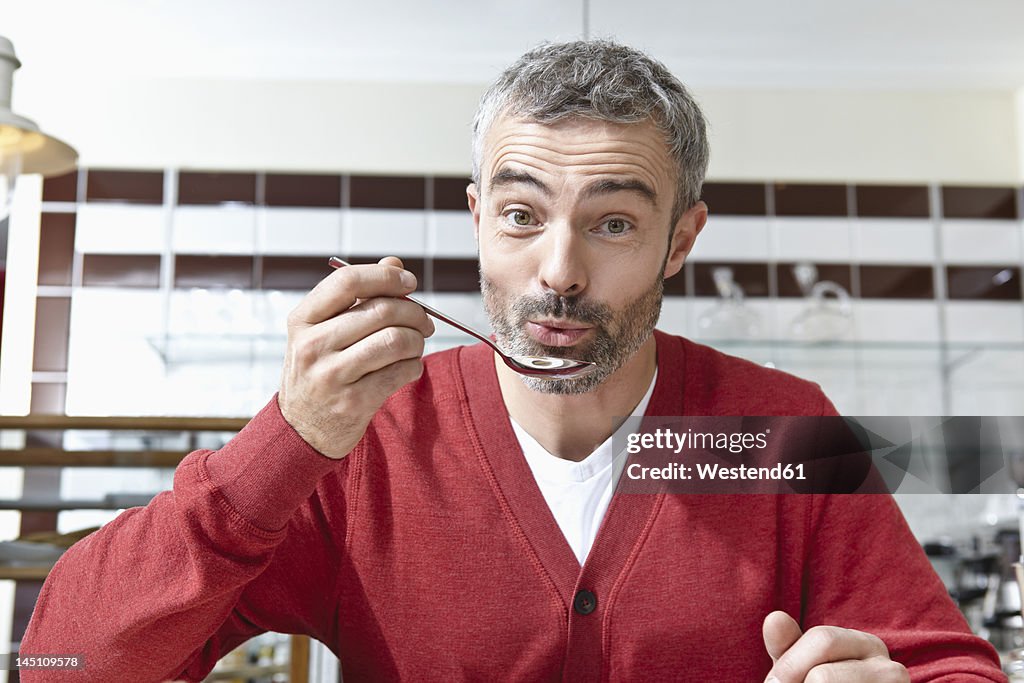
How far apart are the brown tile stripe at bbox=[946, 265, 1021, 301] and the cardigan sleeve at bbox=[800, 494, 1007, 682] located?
2.28m

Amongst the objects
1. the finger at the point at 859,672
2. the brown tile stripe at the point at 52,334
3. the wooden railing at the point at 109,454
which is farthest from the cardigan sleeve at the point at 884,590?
the brown tile stripe at the point at 52,334

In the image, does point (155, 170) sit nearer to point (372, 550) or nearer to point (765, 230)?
point (765, 230)

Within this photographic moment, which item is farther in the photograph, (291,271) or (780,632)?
(291,271)

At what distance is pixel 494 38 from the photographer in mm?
2771

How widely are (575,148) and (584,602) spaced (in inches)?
14.7

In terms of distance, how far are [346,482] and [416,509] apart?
0.07m

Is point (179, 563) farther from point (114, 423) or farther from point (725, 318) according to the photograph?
point (725, 318)

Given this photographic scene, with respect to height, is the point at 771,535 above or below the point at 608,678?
above

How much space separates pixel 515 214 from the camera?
0.85m

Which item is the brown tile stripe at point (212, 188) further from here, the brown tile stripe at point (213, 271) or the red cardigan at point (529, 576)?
the red cardigan at point (529, 576)

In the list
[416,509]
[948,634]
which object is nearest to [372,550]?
[416,509]

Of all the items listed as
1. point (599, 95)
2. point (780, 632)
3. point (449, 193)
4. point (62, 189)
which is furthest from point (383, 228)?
point (780, 632)

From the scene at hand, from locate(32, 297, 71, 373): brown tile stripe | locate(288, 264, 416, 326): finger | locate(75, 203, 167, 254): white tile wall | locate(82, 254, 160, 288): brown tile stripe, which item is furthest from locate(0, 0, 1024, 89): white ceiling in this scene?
locate(288, 264, 416, 326): finger

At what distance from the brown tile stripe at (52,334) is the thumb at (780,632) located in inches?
101
